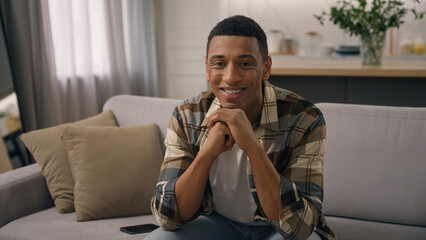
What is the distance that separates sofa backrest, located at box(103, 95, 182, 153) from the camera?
233 centimetres

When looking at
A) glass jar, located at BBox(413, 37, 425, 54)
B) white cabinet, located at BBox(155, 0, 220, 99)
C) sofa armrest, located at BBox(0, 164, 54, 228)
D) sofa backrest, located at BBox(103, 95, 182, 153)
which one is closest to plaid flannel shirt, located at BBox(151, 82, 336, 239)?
sofa backrest, located at BBox(103, 95, 182, 153)

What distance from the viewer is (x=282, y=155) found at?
1493mm

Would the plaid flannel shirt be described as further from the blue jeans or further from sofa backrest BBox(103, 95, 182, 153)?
sofa backrest BBox(103, 95, 182, 153)

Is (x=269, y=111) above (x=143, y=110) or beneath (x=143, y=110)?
above

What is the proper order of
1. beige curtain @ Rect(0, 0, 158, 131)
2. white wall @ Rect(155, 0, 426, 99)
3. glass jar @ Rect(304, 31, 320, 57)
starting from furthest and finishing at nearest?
glass jar @ Rect(304, 31, 320, 57) → white wall @ Rect(155, 0, 426, 99) → beige curtain @ Rect(0, 0, 158, 131)

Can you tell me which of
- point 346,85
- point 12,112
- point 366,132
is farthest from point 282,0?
point 366,132

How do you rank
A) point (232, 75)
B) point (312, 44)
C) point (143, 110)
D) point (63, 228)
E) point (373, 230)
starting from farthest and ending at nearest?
point (312, 44), point (143, 110), point (63, 228), point (373, 230), point (232, 75)

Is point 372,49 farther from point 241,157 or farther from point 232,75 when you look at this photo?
point 232,75

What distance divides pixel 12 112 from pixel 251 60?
2.02 metres

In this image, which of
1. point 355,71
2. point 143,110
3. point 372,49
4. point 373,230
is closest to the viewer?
point 373,230

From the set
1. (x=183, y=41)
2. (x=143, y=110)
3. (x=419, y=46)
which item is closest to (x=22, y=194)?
(x=143, y=110)

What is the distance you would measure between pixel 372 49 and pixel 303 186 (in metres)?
2.44

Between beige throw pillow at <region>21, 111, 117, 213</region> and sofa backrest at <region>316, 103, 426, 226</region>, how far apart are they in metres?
1.07

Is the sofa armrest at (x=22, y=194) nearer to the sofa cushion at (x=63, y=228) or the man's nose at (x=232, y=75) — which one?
the sofa cushion at (x=63, y=228)
